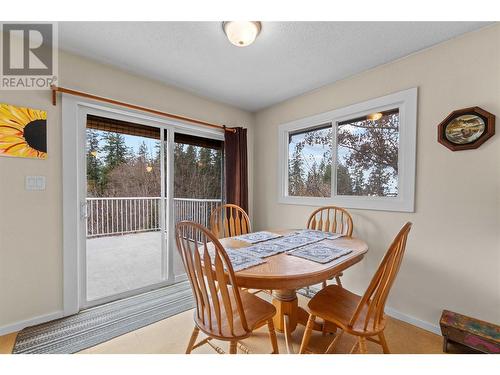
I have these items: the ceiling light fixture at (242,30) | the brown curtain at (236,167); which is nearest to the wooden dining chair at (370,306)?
the ceiling light fixture at (242,30)

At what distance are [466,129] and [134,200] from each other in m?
3.08

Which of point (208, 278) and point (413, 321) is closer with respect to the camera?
point (208, 278)

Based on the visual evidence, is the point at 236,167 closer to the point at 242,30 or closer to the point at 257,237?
the point at 257,237

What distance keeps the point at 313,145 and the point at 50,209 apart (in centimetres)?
273

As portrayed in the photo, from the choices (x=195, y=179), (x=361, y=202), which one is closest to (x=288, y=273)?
(x=361, y=202)

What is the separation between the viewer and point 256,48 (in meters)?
1.85

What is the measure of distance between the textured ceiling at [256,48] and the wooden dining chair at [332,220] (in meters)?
1.40

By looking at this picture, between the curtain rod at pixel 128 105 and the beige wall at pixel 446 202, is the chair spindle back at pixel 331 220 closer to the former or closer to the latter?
the beige wall at pixel 446 202

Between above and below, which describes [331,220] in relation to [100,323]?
above

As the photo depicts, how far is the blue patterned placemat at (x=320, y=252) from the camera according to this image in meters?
1.38

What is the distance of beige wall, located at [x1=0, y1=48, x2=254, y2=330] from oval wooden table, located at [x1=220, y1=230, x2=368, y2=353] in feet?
4.94
